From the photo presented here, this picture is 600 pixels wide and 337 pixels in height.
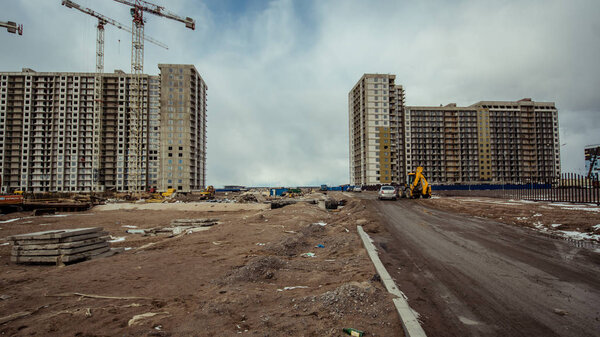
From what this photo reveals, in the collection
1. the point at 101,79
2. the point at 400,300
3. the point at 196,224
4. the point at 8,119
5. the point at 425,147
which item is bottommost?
the point at 196,224

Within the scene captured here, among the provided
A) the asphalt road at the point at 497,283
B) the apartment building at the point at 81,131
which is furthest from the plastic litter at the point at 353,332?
the apartment building at the point at 81,131

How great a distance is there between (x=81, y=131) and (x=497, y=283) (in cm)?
10574

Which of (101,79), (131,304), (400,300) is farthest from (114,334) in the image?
(101,79)

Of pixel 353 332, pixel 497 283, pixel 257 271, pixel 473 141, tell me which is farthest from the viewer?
pixel 473 141

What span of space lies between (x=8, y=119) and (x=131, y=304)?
116m

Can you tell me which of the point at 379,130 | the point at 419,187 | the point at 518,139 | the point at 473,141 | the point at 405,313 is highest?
the point at 379,130

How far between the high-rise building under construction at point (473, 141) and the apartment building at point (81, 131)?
70881 millimetres

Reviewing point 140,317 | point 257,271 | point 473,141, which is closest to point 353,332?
point 140,317

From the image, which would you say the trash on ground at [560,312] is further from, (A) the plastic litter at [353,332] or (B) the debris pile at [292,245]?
(B) the debris pile at [292,245]

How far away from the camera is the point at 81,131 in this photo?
8294 cm

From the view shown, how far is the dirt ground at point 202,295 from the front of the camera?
13.2 feet

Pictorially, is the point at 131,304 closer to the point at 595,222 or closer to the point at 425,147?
the point at 595,222

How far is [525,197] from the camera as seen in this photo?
2673 cm

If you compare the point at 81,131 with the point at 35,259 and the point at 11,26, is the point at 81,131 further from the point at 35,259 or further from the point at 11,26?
the point at 35,259
